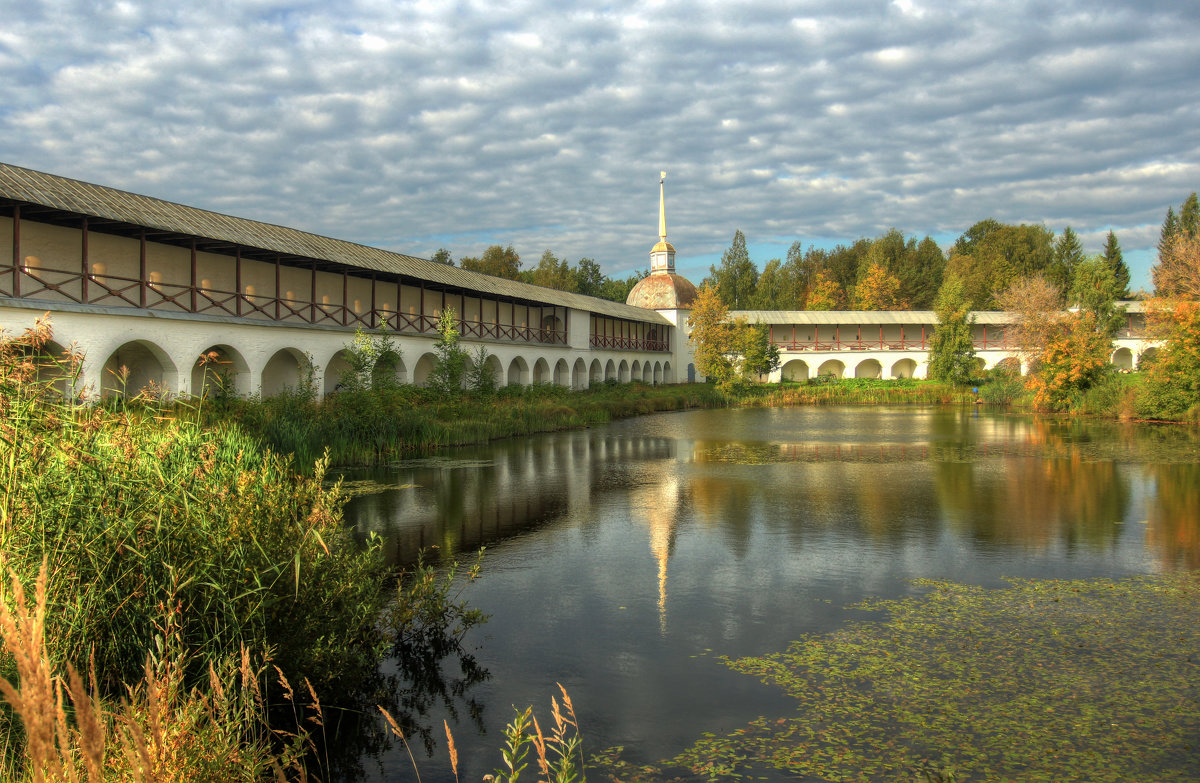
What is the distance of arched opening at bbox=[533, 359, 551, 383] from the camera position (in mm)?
36909

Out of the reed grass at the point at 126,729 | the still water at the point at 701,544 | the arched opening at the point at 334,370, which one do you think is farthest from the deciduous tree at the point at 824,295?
the reed grass at the point at 126,729

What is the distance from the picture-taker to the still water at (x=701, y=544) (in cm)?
501

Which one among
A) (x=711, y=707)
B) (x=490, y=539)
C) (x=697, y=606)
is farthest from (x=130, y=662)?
(x=490, y=539)

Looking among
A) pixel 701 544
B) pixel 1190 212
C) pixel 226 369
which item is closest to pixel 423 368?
pixel 226 369

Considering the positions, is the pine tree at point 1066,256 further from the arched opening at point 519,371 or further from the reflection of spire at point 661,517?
the reflection of spire at point 661,517

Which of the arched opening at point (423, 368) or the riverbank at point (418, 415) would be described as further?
the arched opening at point (423, 368)

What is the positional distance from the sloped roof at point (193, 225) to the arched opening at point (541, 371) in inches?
263

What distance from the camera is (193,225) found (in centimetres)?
1877

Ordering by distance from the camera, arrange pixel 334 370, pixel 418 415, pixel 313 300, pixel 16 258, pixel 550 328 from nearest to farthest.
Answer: pixel 16 258 → pixel 418 415 → pixel 313 300 → pixel 334 370 → pixel 550 328

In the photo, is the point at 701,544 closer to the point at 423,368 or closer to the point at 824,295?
the point at 423,368

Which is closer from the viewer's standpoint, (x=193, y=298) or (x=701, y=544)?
(x=701, y=544)

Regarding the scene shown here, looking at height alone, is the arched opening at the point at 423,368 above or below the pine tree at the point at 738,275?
below

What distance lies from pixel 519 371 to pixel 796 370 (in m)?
30.8

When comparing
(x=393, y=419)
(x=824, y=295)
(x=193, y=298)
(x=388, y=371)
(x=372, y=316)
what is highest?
(x=824, y=295)
